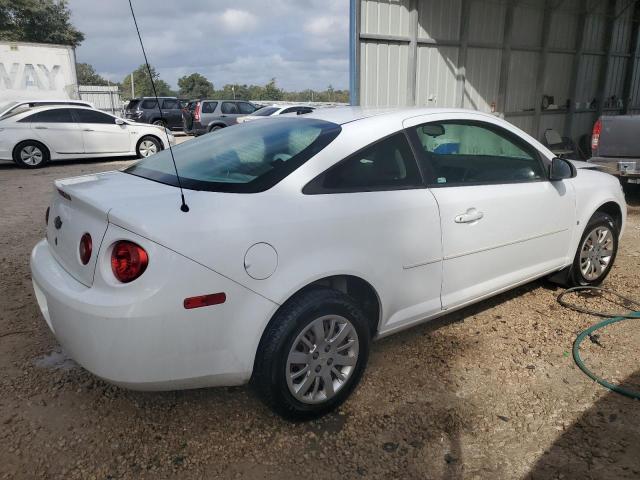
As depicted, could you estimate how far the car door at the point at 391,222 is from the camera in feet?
8.01

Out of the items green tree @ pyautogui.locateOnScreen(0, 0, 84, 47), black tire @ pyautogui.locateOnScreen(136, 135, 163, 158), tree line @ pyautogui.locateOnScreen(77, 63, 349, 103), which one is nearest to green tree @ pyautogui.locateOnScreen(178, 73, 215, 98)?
tree line @ pyautogui.locateOnScreen(77, 63, 349, 103)

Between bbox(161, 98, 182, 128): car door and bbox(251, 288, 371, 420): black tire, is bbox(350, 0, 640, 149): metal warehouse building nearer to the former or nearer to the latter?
bbox(251, 288, 371, 420): black tire

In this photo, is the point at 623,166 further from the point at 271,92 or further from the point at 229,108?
the point at 271,92

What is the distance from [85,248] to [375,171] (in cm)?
147

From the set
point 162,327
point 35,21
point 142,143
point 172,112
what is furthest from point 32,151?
point 35,21

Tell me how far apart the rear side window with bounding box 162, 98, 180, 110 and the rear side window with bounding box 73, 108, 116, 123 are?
11.7 metres

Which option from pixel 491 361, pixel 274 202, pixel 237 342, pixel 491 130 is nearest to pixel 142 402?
pixel 237 342

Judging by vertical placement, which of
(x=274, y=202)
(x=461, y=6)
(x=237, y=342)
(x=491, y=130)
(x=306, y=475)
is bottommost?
(x=306, y=475)

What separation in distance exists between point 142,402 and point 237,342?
874 mm

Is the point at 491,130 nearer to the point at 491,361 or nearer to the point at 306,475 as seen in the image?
the point at 491,361

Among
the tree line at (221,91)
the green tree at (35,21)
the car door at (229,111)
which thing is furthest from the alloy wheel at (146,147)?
the tree line at (221,91)

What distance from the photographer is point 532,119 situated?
12.8 metres

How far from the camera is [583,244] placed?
3859 millimetres

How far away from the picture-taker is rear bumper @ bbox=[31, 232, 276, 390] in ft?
6.46
